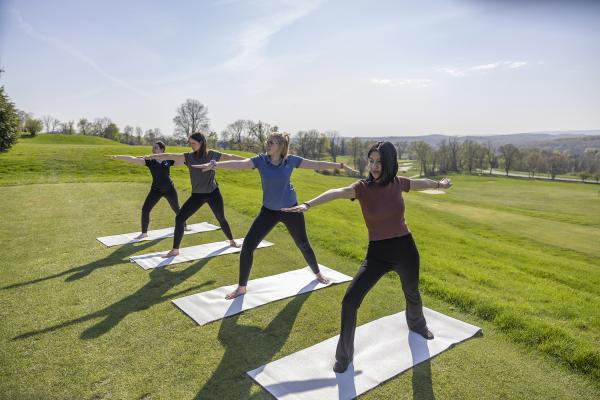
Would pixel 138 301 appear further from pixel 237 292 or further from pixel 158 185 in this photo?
pixel 158 185

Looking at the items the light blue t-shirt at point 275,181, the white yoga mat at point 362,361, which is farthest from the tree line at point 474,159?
the white yoga mat at point 362,361

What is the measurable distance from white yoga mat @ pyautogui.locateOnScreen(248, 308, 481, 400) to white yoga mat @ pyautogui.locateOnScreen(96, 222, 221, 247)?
6.30m

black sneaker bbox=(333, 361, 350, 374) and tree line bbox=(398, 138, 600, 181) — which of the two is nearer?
black sneaker bbox=(333, 361, 350, 374)

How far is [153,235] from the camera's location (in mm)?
9539

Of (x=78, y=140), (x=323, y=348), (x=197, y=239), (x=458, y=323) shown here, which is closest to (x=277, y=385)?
(x=323, y=348)

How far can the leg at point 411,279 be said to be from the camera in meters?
3.95

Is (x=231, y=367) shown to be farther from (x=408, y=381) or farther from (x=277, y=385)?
(x=408, y=381)

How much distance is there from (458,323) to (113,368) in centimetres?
440

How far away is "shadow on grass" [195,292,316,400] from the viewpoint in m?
3.55

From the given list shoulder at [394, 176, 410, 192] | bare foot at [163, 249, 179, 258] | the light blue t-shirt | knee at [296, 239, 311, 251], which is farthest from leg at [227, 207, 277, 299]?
bare foot at [163, 249, 179, 258]

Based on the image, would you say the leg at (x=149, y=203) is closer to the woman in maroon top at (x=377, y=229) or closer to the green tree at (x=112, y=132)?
the woman in maroon top at (x=377, y=229)

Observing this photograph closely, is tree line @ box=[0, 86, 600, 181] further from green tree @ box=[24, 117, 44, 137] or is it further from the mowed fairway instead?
the mowed fairway

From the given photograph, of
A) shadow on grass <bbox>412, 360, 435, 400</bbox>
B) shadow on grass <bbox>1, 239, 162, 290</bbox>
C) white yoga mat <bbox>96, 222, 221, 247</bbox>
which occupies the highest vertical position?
white yoga mat <bbox>96, 222, 221, 247</bbox>

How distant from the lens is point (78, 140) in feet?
220
